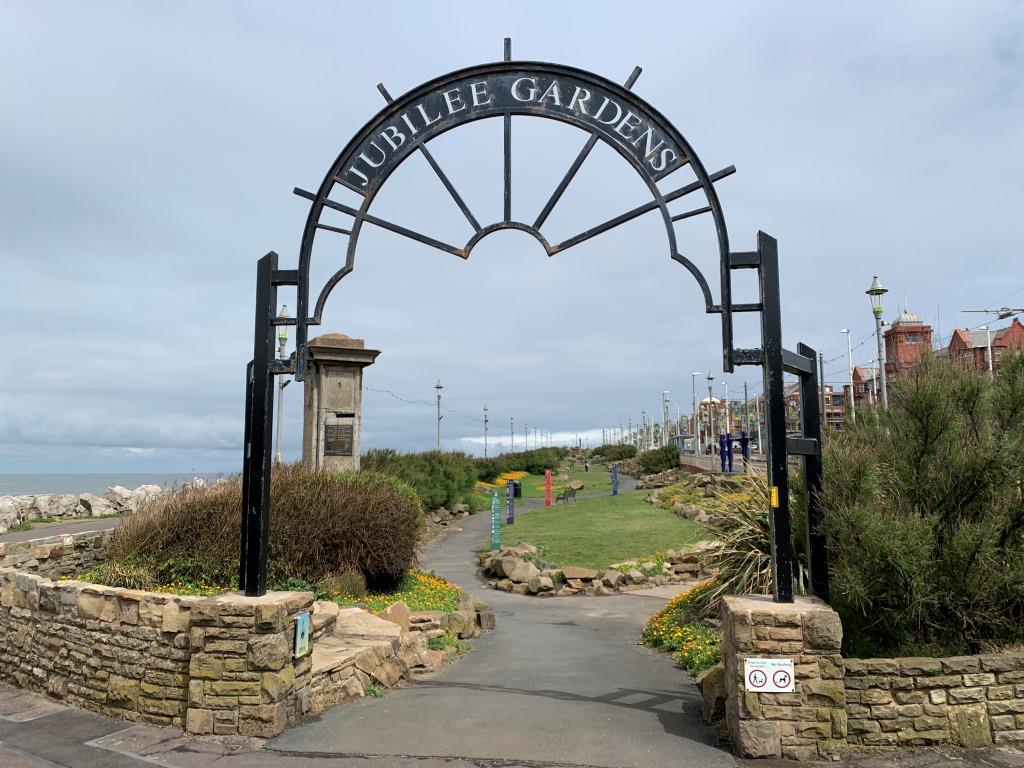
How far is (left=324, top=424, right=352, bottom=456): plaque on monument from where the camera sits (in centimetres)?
1720

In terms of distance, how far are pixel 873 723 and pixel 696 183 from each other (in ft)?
15.4

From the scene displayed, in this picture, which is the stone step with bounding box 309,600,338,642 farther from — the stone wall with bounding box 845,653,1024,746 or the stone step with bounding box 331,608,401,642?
the stone wall with bounding box 845,653,1024,746

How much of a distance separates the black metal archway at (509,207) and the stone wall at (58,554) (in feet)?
20.4

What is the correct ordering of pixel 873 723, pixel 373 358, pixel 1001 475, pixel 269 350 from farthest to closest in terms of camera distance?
pixel 373 358 → pixel 269 350 → pixel 1001 475 → pixel 873 723

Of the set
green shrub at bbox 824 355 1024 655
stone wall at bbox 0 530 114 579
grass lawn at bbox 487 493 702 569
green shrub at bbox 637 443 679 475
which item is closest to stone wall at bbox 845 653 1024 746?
green shrub at bbox 824 355 1024 655

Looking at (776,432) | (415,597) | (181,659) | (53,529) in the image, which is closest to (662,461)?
(53,529)

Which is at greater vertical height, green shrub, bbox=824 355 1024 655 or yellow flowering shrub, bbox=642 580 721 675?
green shrub, bbox=824 355 1024 655

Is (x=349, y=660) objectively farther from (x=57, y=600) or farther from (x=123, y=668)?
(x=57, y=600)

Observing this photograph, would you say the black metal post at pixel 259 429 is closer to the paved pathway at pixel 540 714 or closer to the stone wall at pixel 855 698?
the paved pathway at pixel 540 714

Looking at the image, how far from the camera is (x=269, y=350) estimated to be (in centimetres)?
708

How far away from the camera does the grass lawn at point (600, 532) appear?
63.3 feet

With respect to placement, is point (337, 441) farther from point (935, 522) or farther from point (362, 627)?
point (935, 522)

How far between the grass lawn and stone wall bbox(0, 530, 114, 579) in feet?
34.5

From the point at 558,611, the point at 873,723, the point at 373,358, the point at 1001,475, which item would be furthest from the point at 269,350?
the point at 373,358
